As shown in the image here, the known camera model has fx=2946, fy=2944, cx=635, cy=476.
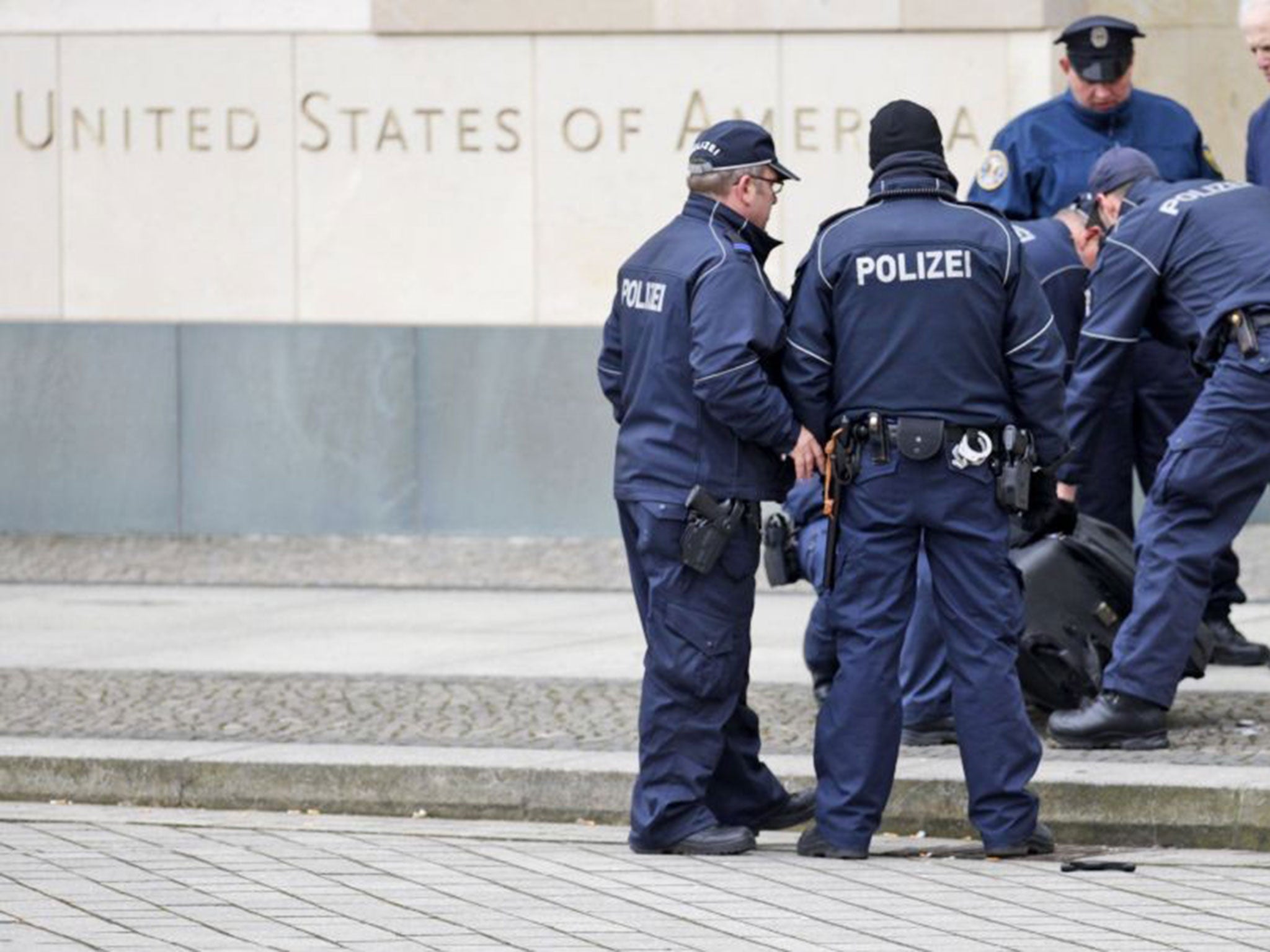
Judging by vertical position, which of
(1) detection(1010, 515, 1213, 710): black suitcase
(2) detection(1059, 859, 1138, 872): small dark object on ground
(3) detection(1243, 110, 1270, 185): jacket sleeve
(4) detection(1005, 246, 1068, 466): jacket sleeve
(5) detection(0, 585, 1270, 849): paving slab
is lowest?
(2) detection(1059, 859, 1138, 872): small dark object on ground

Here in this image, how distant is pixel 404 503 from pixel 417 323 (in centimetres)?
83

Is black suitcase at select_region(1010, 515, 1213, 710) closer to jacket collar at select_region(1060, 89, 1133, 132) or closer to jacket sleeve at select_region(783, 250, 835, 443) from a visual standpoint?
jacket sleeve at select_region(783, 250, 835, 443)

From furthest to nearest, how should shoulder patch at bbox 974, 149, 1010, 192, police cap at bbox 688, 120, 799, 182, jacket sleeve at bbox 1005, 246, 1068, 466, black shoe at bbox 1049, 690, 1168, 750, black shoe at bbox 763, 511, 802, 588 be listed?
shoulder patch at bbox 974, 149, 1010, 192, black shoe at bbox 763, 511, 802, 588, black shoe at bbox 1049, 690, 1168, 750, police cap at bbox 688, 120, 799, 182, jacket sleeve at bbox 1005, 246, 1068, 466

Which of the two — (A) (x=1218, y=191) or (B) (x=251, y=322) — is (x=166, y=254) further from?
(A) (x=1218, y=191)

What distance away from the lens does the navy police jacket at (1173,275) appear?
314 inches

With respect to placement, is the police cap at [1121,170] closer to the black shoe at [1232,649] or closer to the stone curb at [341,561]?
the black shoe at [1232,649]

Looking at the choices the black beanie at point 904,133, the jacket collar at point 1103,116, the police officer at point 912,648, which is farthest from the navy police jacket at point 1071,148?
the black beanie at point 904,133

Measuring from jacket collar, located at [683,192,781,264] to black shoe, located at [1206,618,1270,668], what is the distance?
2831 mm

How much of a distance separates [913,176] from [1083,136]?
9.06 feet

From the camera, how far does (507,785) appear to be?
7.78 metres

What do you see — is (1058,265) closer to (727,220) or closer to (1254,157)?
(1254,157)

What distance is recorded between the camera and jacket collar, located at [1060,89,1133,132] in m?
9.80

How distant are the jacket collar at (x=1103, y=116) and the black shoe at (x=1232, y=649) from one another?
168 cm

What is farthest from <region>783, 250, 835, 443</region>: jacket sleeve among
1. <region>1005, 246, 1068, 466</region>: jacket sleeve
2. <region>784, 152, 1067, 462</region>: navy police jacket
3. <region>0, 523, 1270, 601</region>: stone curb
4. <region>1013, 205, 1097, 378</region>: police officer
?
<region>0, 523, 1270, 601</region>: stone curb
